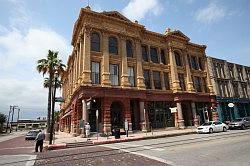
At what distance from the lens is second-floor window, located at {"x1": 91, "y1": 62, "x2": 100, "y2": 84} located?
2581 cm

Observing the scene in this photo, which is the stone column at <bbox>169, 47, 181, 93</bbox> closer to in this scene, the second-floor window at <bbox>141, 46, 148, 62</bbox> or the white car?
the second-floor window at <bbox>141, 46, 148, 62</bbox>

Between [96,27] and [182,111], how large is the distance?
784 inches

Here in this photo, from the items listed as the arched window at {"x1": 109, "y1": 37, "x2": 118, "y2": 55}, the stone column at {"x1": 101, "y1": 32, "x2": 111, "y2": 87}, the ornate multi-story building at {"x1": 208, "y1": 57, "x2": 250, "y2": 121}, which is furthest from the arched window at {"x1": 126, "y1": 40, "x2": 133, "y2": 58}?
the ornate multi-story building at {"x1": 208, "y1": 57, "x2": 250, "y2": 121}

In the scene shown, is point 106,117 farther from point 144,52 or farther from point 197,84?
point 197,84

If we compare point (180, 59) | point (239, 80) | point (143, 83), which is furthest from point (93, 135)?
point (239, 80)

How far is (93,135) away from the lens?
76.3ft

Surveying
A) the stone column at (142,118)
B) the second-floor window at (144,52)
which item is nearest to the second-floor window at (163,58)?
the second-floor window at (144,52)

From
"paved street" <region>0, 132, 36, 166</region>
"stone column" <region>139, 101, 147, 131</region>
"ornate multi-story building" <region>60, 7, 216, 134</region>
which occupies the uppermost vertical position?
"ornate multi-story building" <region>60, 7, 216, 134</region>

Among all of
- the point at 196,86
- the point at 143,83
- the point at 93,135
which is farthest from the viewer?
the point at 196,86

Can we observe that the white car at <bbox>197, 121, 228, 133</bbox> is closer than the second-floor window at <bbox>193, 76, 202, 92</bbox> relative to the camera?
Yes

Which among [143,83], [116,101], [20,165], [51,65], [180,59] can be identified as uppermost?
[180,59]

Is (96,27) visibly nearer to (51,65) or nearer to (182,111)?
(51,65)

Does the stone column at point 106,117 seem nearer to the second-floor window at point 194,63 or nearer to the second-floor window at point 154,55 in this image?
the second-floor window at point 154,55

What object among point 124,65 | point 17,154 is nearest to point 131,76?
point 124,65
